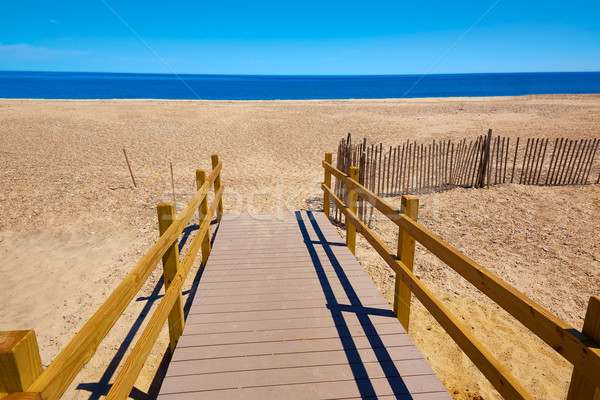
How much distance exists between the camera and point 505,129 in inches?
818

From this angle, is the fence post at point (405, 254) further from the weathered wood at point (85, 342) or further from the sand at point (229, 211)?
the weathered wood at point (85, 342)

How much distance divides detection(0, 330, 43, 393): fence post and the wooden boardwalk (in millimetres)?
1649

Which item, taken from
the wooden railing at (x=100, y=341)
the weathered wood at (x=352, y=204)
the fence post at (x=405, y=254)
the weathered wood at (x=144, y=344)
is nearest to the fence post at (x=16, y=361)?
the wooden railing at (x=100, y=341)

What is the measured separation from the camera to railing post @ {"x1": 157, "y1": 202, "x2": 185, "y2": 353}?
314cm

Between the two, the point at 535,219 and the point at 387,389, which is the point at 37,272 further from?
the point at 535,219

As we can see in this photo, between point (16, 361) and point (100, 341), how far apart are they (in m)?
0.53

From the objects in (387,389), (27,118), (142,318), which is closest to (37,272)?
(142,318)

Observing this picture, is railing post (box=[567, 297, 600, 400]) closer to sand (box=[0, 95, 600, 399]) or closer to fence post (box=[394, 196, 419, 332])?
fence post (box=[394, 196, 419, 332])

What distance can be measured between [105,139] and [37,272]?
1364 cm

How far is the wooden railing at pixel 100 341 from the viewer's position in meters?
1.21

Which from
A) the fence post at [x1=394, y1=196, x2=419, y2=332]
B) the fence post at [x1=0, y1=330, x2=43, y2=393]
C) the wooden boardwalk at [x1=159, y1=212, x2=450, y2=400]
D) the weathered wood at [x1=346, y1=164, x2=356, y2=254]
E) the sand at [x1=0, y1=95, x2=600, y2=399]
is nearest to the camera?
the fence post at [x1=0, y1=330, x2=43, y2=393]

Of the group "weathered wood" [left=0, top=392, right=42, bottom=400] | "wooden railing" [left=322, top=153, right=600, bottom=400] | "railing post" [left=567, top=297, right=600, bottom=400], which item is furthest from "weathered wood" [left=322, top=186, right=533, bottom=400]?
"weathered wood" [left=0, top=392, right=42, bottom=400]

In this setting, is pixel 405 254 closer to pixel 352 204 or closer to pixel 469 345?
pixel 469 345

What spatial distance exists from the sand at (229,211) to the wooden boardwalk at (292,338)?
101 cm
